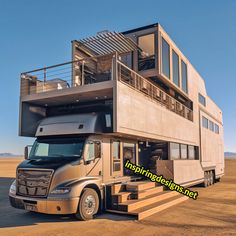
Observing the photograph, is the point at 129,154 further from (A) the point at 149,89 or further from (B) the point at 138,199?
(A) the point at 149,89

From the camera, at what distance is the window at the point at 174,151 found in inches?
557

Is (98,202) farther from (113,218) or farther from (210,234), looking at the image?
(210,234)

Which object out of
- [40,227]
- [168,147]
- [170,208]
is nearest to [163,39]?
[168,147]

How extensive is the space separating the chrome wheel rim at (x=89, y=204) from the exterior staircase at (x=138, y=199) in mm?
712

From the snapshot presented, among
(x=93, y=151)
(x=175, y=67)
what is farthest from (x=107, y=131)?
(x=175, y=67)

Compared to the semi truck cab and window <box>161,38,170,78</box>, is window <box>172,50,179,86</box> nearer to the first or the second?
window <box>161,38,170,78</box>

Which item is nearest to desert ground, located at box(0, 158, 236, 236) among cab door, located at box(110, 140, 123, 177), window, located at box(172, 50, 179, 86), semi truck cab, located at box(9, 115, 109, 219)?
semi truck cab, located at box(9, 115, 109, 219)

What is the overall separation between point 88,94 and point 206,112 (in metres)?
13.6

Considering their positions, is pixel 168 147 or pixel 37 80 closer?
pixel 37 80

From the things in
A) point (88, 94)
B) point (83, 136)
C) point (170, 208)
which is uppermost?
point (88, 94)

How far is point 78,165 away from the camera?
27.7 feet

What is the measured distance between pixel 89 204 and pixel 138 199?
199cm

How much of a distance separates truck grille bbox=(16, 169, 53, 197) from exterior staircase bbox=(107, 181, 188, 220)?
2243 millimetres

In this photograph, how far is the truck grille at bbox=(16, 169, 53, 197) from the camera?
26.6 ft
